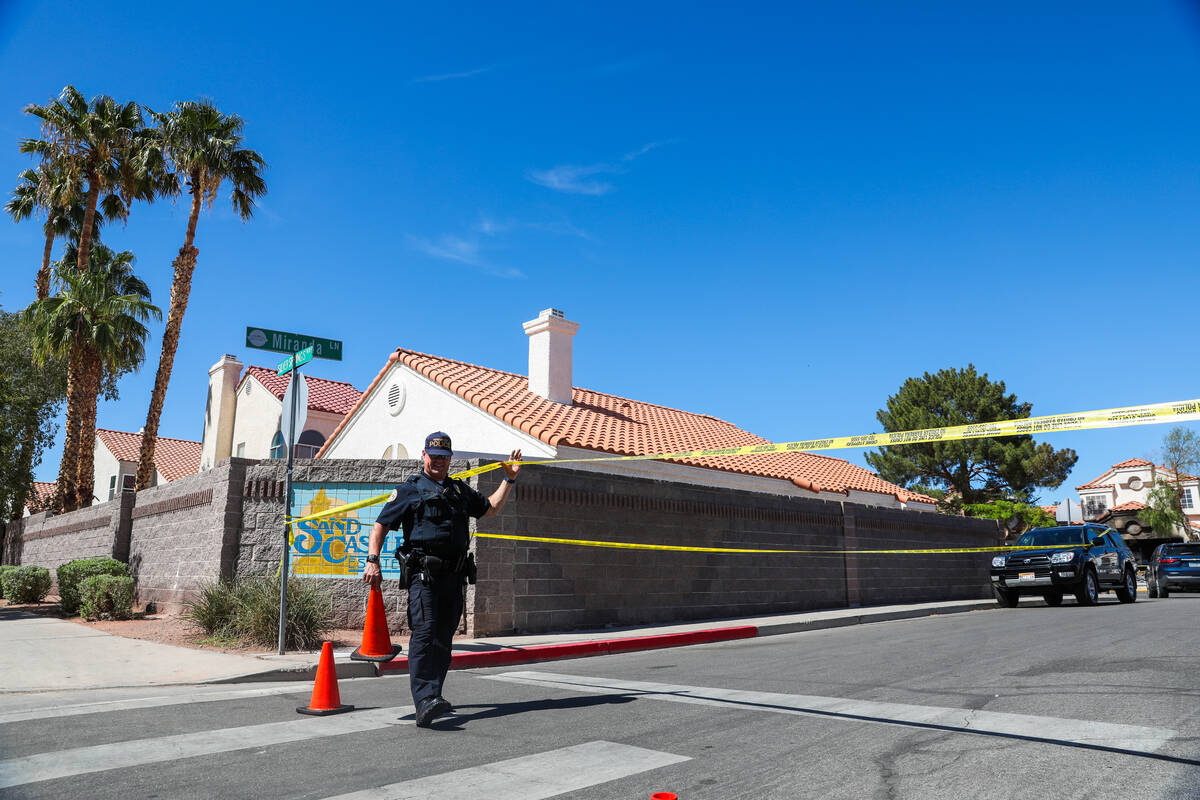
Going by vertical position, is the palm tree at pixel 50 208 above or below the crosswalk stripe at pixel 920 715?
above

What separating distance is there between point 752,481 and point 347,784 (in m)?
16.7

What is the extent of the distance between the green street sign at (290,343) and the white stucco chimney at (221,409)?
23.3m

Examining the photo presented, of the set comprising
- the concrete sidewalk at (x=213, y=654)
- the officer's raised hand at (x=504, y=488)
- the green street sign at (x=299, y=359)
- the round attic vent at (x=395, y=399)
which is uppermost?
the round attic vent at (x=395, y=399)

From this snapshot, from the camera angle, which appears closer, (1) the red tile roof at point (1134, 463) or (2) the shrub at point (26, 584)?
(2) the shrub at point (26, 584)

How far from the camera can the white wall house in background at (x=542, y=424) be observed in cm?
1658

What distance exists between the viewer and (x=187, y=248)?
2370 centimetres

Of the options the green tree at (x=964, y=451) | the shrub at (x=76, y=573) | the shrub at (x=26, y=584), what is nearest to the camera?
the shrub at (x=76, y=573)

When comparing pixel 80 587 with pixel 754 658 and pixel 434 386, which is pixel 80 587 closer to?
pixel 434 386

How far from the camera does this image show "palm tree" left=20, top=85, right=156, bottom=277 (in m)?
24.6

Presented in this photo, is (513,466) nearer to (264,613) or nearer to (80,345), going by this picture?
(264,613)

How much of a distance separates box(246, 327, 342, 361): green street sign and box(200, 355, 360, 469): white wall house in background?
707 inches

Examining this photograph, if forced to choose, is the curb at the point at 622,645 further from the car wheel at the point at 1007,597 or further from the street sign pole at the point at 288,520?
the car wheel at the point at 1007,597

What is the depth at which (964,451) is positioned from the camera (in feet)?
148

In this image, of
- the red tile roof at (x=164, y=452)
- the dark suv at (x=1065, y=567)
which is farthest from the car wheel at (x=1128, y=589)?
the red tile roof at (x=164, y=452)
